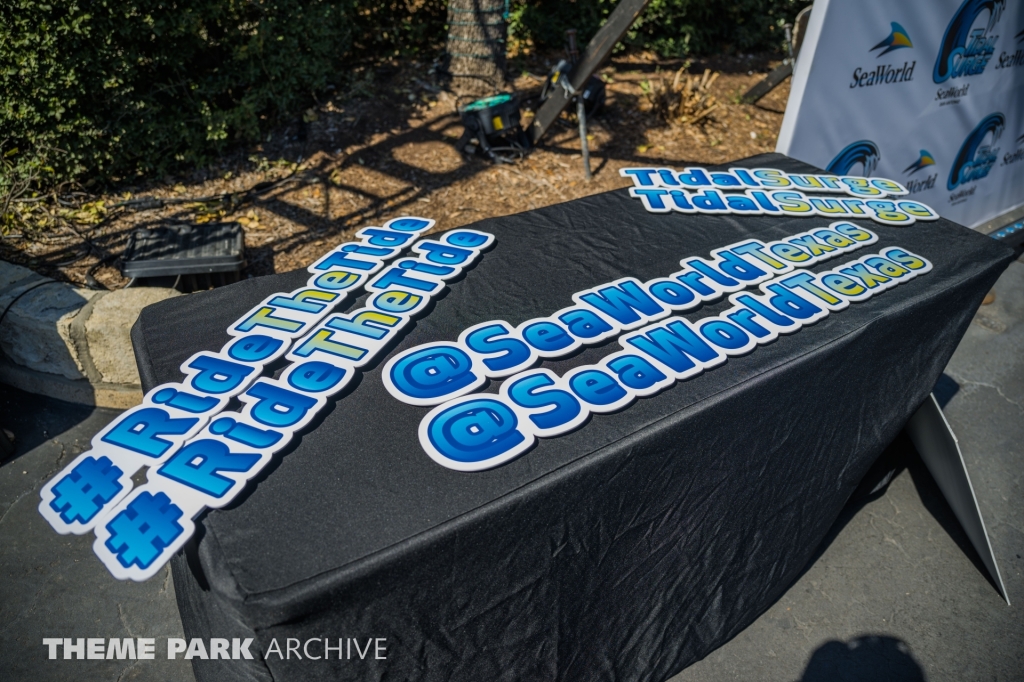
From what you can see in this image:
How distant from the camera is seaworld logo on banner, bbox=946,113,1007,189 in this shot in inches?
200

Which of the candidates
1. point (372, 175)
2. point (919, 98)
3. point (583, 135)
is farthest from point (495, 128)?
point (919, 98)

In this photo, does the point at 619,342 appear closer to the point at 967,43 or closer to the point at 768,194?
→ the point at 768,194

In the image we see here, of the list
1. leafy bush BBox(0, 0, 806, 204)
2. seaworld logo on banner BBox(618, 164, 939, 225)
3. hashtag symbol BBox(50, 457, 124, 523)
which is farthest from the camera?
leafy bush BBox(0, 0, 806, 204)

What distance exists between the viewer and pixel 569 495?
1795mm

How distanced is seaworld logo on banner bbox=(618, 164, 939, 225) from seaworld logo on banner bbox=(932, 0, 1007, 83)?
1.55m

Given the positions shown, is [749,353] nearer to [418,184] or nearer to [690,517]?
[690,517]

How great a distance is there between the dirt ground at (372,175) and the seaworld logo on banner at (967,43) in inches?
66.9

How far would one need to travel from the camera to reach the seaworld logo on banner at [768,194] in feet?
10.4

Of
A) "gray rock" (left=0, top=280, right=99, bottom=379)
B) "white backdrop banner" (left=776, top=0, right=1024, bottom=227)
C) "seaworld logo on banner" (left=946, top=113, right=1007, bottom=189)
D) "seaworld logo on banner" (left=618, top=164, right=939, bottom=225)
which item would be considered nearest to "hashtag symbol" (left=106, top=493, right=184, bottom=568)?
"seaworld logo on banner" (left=618, top=164, right=939, bottom=225)

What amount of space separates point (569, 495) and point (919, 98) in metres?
4.24

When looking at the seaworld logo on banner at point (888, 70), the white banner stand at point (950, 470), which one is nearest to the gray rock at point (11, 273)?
the white banner stand at point (950, 470)

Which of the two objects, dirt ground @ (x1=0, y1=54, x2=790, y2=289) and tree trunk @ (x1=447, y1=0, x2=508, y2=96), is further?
tree trunk @ (x1=447, y1=0, x2=508, y2=96)

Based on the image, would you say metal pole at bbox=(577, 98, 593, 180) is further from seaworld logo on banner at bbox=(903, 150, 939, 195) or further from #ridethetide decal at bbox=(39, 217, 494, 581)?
#ridethetide decal at bbox=(39, 217, 494, 581)

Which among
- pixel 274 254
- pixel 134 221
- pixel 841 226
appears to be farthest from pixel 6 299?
pixel 841 226
